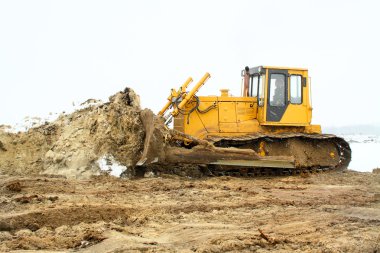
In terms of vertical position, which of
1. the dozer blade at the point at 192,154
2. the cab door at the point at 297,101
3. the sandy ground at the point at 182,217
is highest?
the cab door at the point at 297,101

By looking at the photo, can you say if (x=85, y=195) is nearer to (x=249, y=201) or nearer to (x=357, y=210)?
(x=249, y=201)

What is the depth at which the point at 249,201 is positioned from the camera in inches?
305

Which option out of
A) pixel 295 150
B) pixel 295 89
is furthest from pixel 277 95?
pixel 295 150

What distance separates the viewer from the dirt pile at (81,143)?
10.8 meters

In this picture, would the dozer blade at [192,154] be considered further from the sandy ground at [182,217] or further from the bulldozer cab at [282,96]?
the bulldozer cab at [282,96]

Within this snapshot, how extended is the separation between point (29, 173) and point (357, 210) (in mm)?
6785

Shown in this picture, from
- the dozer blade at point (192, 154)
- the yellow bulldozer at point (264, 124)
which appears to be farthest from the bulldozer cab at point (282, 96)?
the dozer blade at point (192, 154)

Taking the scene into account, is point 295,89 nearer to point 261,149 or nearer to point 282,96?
point 282,96

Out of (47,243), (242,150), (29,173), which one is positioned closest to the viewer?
(47,243)

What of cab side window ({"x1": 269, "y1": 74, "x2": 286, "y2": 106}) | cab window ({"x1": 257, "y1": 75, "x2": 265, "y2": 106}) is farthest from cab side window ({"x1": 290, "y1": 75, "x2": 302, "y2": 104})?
cab window ({"x1": 257, "y1": 75, "x2": 265, "y2": 106})

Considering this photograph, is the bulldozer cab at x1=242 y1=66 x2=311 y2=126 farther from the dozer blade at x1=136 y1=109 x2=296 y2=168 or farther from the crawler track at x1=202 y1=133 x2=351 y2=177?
the dozer blade at x1=136 y1=109 x2=296 y2=168

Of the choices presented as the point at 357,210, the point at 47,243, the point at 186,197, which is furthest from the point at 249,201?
the point at 47,243

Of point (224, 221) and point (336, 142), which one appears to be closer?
point (224, 221)

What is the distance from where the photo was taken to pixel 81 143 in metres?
11.1
